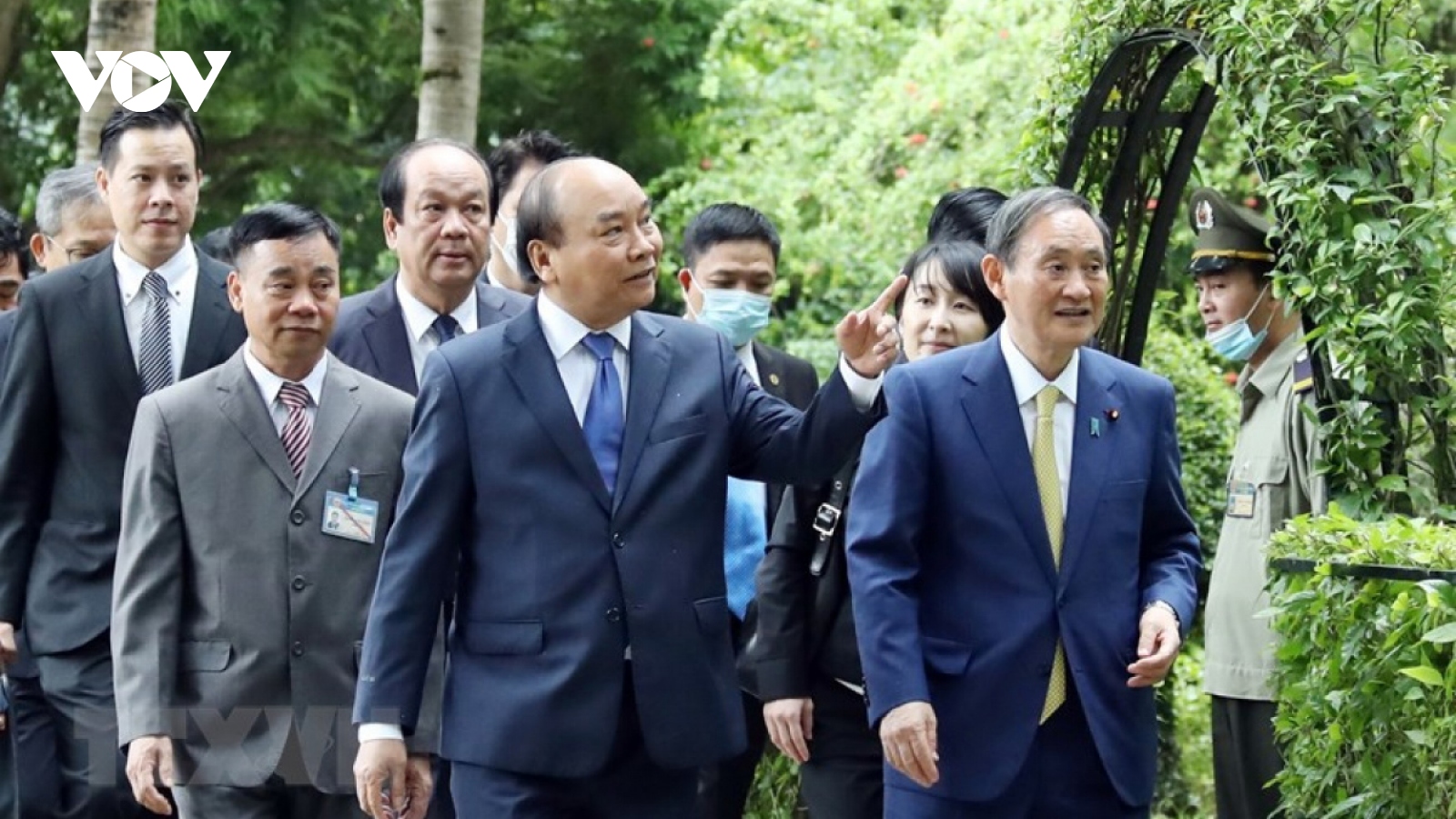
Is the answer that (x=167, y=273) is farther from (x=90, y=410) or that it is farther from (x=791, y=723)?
(x=791, y=723)

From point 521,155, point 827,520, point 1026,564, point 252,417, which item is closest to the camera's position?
point 1026,564

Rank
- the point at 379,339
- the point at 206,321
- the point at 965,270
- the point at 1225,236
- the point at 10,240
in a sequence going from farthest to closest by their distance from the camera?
the point at 10,240
the point at 1225,236
the point at 206,321
the point at 379,339
the point at 965,270

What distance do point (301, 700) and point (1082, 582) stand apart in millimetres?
2089

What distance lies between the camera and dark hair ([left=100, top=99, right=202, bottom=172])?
303 inches

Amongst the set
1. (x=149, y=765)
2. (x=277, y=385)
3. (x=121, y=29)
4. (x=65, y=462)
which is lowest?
(x=149, y=765)

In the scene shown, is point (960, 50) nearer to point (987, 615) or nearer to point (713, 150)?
point (713, 150)

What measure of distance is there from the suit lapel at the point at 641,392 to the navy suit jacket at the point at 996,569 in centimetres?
53

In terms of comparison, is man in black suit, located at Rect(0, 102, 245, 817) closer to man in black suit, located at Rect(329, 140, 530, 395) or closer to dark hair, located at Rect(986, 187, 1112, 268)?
man in black suit, located at Rect(329, 140, 530, 395)

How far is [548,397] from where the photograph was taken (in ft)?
18.8

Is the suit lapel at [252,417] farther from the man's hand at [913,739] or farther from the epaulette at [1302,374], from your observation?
the epaulette at [1302,374]

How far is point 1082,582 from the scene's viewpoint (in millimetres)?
5703

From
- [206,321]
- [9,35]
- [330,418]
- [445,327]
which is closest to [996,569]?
[330,418]

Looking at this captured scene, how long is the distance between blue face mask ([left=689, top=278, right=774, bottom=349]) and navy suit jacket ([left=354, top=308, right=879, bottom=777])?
6.06 ft

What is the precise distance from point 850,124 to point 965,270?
1103 cm
